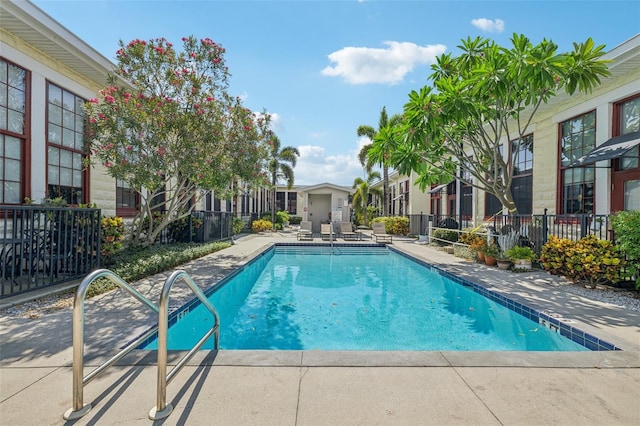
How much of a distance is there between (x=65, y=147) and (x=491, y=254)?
10.8 m

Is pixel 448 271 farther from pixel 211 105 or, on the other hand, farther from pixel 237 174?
pixel 211 105

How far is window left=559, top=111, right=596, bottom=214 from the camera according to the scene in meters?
8.07

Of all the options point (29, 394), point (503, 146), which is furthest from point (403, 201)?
point (29, 394)

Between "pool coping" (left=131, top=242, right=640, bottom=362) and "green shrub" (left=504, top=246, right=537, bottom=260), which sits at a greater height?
"green shrub" (left=504, top=246, right=537, bottom=260)

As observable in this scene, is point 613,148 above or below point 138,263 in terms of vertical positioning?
above

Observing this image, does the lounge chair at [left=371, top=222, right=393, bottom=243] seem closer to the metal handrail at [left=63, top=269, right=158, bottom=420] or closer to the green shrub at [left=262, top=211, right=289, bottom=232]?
the green shrub at [left=262, top=211, right=289, bottom=232]

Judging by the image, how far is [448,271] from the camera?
7617 mm

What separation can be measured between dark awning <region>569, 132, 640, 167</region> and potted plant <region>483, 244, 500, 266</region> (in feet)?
8.95

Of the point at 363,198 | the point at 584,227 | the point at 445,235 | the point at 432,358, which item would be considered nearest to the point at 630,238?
the point at 584,227

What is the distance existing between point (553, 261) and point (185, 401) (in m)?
6.97

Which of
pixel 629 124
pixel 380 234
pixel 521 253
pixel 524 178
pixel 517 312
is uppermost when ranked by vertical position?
pixel 629 124

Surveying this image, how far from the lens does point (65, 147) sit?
272 inches

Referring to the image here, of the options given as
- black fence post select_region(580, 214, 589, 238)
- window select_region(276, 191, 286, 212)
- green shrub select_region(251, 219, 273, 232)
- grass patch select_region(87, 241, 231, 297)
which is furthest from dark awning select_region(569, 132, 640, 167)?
window select_region(276, 191, 286, 212)

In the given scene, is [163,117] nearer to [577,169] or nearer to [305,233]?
[305,233]
